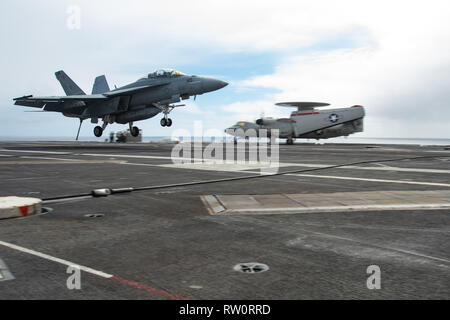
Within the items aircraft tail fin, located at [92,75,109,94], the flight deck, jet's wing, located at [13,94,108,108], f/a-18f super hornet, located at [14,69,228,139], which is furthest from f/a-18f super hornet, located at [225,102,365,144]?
the flight deck

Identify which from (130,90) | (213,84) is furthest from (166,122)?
(213,84)

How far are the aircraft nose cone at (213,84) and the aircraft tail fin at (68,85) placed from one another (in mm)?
21862

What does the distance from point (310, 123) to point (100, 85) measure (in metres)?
31.2

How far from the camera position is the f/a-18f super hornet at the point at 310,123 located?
53.1m

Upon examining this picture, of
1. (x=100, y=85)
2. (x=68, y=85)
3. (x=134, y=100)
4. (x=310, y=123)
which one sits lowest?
(x=310, y=123)

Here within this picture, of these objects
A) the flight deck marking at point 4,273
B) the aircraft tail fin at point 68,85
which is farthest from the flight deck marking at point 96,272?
the aircraft tail fin at point 68,85

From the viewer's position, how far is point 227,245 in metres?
5.64

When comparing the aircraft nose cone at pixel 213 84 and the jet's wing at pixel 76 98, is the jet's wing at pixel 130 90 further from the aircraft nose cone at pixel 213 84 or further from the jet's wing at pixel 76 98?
the aircraft nose cone at pixel 213 84

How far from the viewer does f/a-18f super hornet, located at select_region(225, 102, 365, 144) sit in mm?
53094

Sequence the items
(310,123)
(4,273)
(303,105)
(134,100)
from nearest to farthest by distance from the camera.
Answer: (4,273), (134,100), (310,123), (303,105)

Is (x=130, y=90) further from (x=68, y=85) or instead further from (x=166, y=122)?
(x=68, y=85)

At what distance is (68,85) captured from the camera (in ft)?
158
